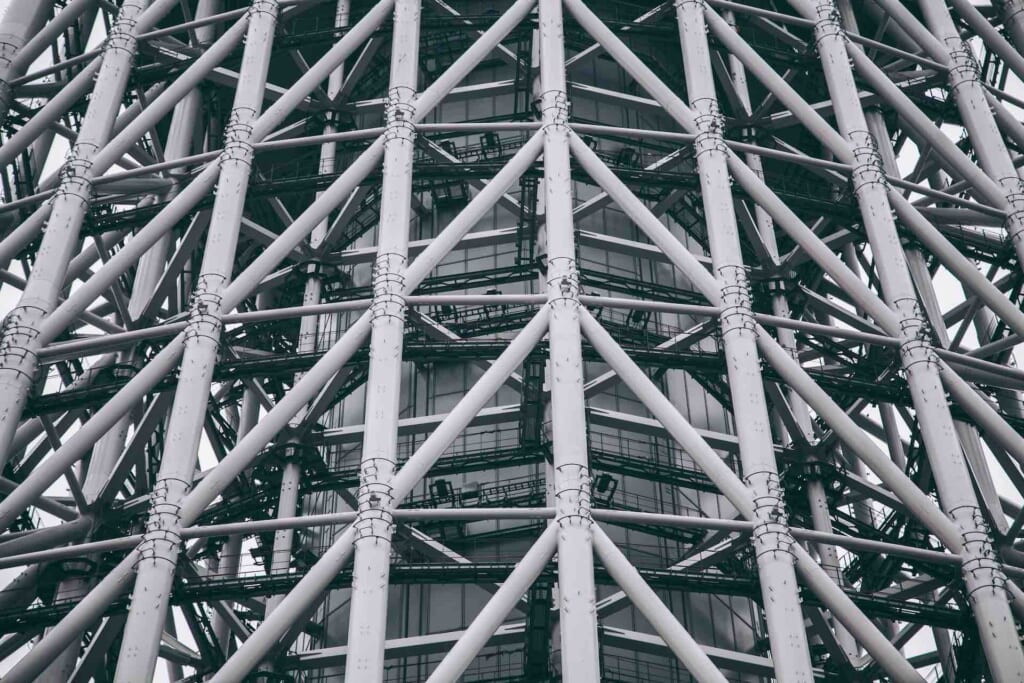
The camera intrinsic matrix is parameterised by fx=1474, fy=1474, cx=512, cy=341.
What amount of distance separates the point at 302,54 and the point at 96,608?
22.3m

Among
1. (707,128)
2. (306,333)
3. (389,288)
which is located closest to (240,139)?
(306,333)

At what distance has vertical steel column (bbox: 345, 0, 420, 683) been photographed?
82.4 feet

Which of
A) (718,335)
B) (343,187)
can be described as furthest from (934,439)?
(343,187)

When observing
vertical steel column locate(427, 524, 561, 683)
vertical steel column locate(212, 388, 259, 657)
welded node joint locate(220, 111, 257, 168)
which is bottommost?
vertical steel column locate(427, 524, 561, 683)

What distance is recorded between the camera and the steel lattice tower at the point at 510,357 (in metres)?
27.3

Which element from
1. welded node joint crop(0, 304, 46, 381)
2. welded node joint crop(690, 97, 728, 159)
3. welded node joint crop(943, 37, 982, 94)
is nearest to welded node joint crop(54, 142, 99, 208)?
welded node joint crop(0, 304, 46, 381)

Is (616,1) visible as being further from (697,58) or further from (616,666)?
(616,666)

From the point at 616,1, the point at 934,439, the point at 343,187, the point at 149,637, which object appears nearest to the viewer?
the point at 149,637

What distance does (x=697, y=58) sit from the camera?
35625 mm

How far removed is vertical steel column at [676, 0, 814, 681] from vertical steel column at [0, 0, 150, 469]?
45.6 ft

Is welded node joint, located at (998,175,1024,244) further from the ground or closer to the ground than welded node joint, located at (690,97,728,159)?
closer to the ground

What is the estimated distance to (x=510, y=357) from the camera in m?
29.0

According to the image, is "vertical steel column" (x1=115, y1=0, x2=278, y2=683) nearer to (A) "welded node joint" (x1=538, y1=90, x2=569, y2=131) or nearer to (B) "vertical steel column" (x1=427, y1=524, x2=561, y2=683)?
(B) "vertical steel column" (x1=427, y1=524, x2=561, y2=683)

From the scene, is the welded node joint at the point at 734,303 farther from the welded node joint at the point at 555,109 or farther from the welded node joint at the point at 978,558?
the welded node joint at the point at 978,558
